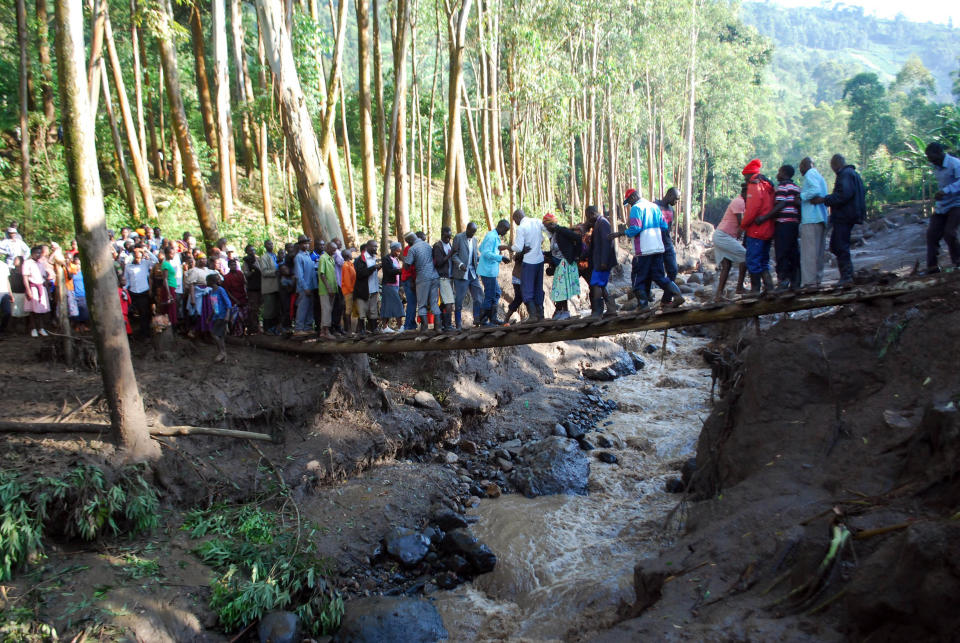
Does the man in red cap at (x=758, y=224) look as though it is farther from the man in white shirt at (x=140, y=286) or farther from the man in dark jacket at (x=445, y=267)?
the man in white shirt at (x=140, y=286)

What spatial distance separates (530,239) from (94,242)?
5.28 m

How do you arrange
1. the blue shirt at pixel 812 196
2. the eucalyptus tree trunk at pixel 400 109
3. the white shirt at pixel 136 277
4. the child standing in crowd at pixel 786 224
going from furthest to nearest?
the eucalyptus tree trunk at pixel 400 109 → the white shirt at pixel 136 277 → the child standing in crowd at pixel 786 224 → the blue shirt at pixel 812 196

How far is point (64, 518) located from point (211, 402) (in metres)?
2.65

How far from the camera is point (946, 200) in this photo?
624 centimetres

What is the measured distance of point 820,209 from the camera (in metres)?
6.90

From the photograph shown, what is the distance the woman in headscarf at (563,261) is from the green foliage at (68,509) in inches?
215

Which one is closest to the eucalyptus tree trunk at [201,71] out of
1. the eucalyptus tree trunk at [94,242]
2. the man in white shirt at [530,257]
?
the eucalyptus tree trunk at [94,242]

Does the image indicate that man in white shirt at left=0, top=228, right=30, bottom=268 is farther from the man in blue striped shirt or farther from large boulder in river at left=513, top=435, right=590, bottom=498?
the man in blue striped shirt

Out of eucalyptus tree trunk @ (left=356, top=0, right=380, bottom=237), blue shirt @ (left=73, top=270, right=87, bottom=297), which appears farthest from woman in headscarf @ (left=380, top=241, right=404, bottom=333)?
blue shirt @ (left=73, top=270, right=87, bottom=297)

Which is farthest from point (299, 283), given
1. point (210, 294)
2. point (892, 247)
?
point (892, 247)

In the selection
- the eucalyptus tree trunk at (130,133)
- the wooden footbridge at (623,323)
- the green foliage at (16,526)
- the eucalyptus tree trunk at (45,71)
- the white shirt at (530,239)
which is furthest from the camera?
the eucalyptus tree trunk at (45,71)

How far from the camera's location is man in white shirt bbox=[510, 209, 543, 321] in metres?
8.80

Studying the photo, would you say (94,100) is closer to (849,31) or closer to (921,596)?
(921,596)

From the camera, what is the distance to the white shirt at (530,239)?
8.78 metres
